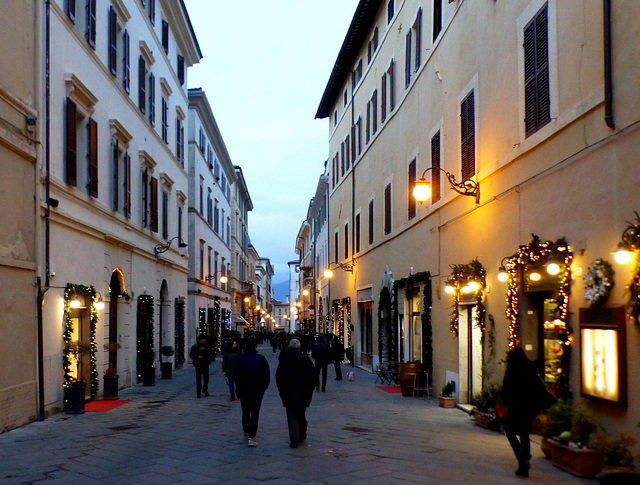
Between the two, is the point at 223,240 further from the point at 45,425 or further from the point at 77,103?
the point at 45,425

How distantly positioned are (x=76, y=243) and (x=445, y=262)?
8.41 meters

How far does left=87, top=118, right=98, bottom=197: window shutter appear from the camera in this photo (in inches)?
677

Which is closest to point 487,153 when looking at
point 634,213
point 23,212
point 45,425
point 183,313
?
point 634,213

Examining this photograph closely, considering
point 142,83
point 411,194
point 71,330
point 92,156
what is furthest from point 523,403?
point 142,83

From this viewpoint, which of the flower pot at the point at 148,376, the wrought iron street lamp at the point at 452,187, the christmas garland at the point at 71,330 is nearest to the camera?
the wrought iron street lamp at the point at 452,187

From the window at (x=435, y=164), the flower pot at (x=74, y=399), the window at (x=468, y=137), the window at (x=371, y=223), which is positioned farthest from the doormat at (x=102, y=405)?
the window at (x=371, y=223)

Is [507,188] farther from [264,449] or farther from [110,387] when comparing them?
[110,387]

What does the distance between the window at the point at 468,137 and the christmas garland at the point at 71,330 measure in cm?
876

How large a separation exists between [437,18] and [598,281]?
1083 cm

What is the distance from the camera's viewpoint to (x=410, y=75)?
69.5ft

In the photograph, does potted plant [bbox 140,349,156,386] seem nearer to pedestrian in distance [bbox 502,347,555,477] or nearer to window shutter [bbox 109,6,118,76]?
window shutter [bbox 109,6,118,76]

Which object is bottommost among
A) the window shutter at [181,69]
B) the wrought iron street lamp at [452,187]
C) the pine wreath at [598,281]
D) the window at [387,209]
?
the pine wreath at [598,281]

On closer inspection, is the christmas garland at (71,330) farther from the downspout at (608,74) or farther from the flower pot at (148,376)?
the downspout at (608,74)

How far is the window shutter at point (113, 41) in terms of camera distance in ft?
63.5
